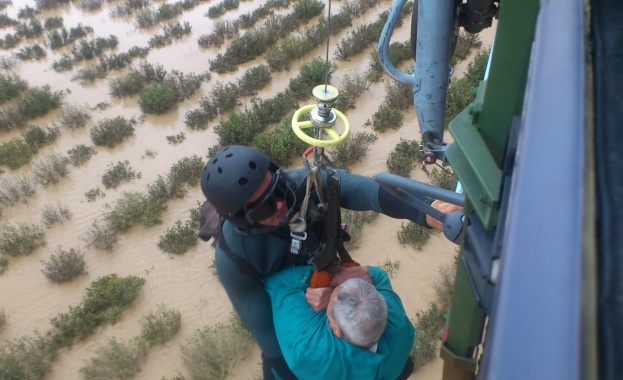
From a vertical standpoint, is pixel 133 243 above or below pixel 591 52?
below

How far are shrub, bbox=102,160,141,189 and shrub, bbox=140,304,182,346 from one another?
108 inches

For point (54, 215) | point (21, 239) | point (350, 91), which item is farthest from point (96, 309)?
point (350, 91)

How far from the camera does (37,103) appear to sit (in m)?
8.90

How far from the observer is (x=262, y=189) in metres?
2.06

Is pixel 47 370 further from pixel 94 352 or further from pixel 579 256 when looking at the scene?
pixel 579 256

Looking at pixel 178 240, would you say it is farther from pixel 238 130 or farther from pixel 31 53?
pixel 31 53

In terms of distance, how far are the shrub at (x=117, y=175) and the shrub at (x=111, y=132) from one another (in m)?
0.76

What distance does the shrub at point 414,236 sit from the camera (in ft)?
19.1

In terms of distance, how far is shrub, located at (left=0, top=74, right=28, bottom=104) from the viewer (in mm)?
9312

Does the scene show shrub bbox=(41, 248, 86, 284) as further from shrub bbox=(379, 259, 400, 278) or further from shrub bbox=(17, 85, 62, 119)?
shrub bbox=(17, 85, 62, 119)

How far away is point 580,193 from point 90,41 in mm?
13598

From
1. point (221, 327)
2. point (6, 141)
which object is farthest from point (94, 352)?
point (6, 141)

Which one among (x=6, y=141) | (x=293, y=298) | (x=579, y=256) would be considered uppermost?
(x=579, y=256)

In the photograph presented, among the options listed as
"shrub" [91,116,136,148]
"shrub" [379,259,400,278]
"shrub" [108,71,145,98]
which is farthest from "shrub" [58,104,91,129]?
"shrub" [379,259,400,278]
